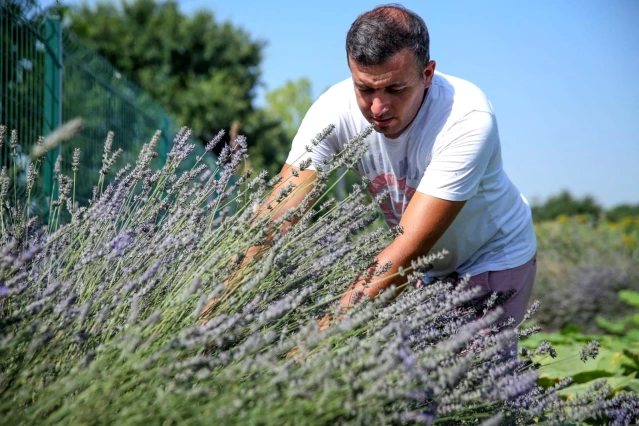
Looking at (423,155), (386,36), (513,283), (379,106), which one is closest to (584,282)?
(513,283)

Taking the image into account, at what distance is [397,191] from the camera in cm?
269

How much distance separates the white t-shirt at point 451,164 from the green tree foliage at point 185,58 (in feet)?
72.9

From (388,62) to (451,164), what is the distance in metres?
0.37

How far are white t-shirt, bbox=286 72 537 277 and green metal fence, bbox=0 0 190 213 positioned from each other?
1823 mm

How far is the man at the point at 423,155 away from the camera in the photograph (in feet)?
7.07

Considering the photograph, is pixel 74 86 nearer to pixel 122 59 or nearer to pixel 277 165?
pixel 277 165

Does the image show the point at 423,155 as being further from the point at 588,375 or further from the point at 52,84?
the point at 52,84

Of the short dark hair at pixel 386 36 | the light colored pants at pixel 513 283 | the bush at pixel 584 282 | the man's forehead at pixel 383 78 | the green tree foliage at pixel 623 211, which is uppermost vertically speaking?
the short dark hair at pixel 386 36

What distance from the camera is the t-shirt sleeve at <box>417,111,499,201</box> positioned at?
2.16 m

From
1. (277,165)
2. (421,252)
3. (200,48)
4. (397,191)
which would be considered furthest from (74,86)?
(200,48)

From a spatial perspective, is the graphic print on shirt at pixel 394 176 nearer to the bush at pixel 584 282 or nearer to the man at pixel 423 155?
the man at pixel 423 155

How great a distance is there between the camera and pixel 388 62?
216cm

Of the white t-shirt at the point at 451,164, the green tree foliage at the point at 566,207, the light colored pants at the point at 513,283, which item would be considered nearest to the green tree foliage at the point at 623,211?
the green tree foliage at the point at 566,207

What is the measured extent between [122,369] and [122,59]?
88.8 ft
